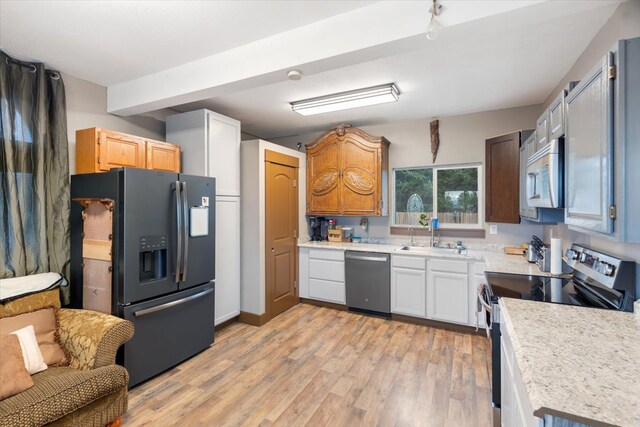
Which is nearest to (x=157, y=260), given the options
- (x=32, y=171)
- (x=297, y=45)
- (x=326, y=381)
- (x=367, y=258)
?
(x=32, y=171)

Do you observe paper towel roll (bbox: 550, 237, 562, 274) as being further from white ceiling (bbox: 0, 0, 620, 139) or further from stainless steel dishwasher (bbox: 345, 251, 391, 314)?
stainless steel dishwasher (bbox: 345, 251, 391, 314)

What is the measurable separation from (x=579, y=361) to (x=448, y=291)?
2411 millimetres

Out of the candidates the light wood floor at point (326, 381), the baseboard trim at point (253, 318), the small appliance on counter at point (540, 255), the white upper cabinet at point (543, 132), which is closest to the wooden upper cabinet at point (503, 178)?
the small appliance on counter at point (540, 255)

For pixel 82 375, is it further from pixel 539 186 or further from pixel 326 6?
pixel 539 186

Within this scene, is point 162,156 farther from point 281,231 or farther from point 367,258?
point 367,258

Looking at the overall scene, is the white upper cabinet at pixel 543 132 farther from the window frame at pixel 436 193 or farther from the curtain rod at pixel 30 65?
the curtain rod at pixel 30 65

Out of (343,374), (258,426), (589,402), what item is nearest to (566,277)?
(589,402)

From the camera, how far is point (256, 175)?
3500 millimetres

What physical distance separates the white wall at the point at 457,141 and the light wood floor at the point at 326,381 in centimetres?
136

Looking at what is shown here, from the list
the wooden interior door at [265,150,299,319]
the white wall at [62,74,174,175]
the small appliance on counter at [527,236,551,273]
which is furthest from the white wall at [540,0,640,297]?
the white wall at [62,74,174,175]

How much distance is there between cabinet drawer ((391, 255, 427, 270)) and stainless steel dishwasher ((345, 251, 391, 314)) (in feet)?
0.31

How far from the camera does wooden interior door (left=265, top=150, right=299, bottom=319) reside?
3.66 metres

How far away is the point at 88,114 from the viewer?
279 cm

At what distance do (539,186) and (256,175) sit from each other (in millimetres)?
2694
